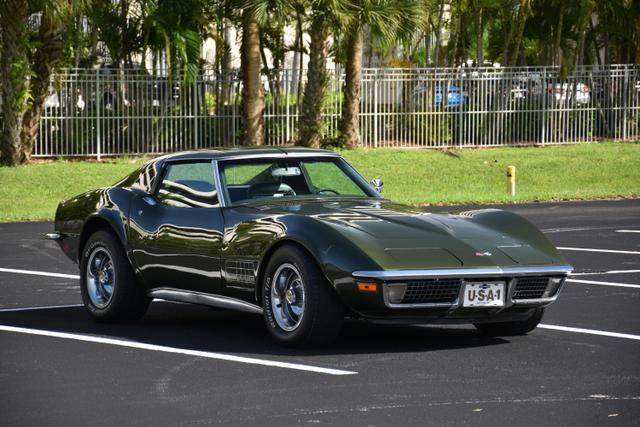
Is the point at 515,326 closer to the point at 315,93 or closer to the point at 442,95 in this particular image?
the point at 315,93

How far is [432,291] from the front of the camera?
8.70m

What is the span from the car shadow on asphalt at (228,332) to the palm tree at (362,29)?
1863 centimetres

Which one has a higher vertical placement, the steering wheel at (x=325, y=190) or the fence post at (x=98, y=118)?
the fence post at (x=98, y=118)

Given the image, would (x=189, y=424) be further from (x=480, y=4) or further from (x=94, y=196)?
(x=480, y=4)

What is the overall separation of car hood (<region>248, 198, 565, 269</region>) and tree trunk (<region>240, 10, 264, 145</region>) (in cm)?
2004

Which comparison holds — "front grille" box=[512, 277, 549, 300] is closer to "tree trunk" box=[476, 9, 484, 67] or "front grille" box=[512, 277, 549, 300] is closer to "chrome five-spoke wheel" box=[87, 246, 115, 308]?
"chrome five-spoke wheel" box=[87, 246, 115, 308]

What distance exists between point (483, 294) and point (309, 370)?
4.32 feet

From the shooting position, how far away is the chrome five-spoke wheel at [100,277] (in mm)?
10586

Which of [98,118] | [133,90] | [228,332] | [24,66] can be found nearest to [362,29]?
[133,90]

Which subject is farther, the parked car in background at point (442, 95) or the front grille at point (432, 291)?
the parked car in background at point (442, 95)

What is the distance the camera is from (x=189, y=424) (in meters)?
6.75

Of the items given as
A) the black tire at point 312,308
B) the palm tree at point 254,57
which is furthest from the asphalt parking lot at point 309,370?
the palm tree at point 254,57

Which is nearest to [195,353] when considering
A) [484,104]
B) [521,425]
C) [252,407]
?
[252,407]

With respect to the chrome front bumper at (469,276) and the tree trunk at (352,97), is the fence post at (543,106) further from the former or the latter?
the chrome front bumper at (469,276)
